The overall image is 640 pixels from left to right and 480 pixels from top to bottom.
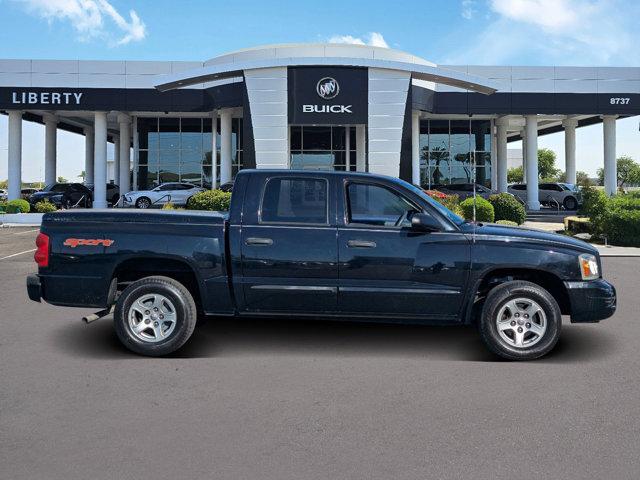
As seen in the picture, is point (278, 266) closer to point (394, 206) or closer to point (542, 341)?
point (394, 206)

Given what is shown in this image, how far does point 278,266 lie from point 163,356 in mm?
1468

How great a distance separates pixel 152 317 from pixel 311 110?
22587mm

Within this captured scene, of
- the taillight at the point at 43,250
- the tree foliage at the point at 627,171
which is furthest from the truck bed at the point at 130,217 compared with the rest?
the tree foliage at the point at 627,171

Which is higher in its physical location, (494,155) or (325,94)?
(325,94)

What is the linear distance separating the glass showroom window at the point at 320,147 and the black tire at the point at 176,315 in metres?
33.8

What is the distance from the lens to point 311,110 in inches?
1098

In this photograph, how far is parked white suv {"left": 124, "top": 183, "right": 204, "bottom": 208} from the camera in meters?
35.8

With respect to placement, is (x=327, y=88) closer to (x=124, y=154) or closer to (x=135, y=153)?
(x=124, y=154)

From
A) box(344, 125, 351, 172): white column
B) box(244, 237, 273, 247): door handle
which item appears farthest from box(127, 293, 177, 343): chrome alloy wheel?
box(344, 125, 351, 172): white column

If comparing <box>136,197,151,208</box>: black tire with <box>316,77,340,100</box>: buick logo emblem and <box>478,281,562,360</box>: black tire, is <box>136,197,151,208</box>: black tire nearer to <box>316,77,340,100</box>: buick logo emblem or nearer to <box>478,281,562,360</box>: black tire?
<box>316,77,340,100</box>: buick logo emblem

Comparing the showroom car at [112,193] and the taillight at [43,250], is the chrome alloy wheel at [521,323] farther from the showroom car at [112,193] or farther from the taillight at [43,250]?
the showroom car at [112,193]

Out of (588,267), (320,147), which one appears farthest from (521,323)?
(320,147)

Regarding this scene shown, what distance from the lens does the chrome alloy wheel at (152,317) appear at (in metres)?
6.28

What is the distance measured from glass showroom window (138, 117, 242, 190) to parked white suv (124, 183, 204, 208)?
22.0 feet
